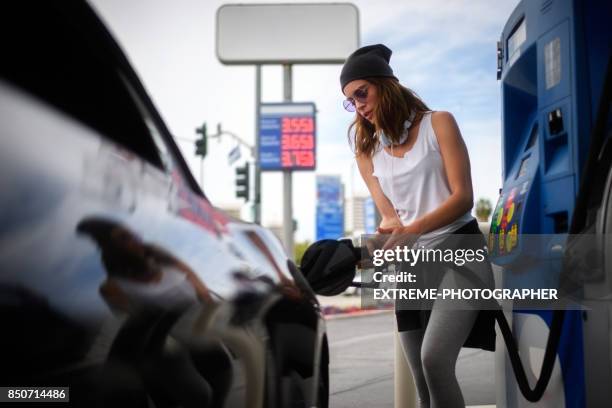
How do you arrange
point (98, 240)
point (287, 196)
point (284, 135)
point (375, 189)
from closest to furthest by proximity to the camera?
point (98, 240)
point (375, 189)
point (287, 196)
point (284, 135)

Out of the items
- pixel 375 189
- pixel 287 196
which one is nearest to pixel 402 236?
pixel 375 189

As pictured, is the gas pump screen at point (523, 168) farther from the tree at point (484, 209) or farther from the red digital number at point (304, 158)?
the tree at point (484, 209)

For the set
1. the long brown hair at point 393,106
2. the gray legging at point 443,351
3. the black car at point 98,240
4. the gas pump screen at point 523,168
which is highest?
the long brown hair at point 393,106

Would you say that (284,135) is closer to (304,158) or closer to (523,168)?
(304,158)

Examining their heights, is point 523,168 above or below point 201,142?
below

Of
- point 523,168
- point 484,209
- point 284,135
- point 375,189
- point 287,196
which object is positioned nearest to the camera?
point 375,189

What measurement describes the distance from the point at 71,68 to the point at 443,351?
5.52ft

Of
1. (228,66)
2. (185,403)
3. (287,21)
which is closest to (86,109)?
(185,403)

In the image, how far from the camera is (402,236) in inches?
82.3

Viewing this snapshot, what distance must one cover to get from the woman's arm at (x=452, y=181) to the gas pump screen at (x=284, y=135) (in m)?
13.1

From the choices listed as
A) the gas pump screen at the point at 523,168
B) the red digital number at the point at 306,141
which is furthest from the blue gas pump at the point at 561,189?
the red digital number at the point at 306,141

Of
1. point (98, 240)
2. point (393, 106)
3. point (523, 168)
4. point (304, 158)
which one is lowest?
point (98, 240)

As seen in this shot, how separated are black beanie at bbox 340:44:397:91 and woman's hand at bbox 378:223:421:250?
19.8 inches

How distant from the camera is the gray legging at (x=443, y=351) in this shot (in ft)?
6.97
